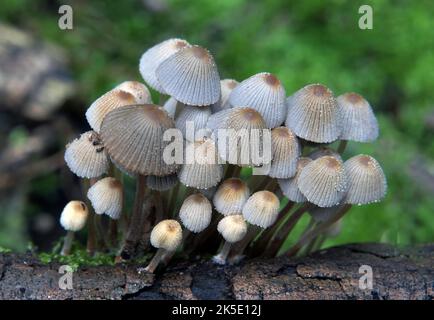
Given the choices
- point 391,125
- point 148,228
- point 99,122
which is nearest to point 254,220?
point 148,228

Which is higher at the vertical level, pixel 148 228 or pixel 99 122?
pixel 99 122

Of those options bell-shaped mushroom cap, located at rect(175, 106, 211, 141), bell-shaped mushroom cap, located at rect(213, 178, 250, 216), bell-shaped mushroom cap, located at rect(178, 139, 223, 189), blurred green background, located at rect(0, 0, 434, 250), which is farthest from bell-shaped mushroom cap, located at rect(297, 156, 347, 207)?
blurred green background, located at rect(0, 0, 434, 250)

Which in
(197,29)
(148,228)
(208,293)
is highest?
(197,29)

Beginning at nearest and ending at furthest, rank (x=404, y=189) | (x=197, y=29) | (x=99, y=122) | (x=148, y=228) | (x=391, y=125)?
(x=99, y=122)
(x=148, y=228)
(x=404, y=189)
(x=391, y=125)
(x=197, y=29)

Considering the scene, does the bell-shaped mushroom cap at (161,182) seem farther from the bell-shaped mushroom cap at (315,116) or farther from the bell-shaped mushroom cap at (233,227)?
the bell-shaped mushroom cap at (315,116)

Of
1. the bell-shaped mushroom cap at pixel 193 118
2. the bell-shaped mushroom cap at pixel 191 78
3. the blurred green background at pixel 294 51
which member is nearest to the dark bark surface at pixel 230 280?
the bell-shaped mushroom cap at pixel 193 118

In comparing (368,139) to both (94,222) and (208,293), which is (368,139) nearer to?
(208,293)

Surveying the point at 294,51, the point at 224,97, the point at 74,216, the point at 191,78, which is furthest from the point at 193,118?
the point at 294,51
